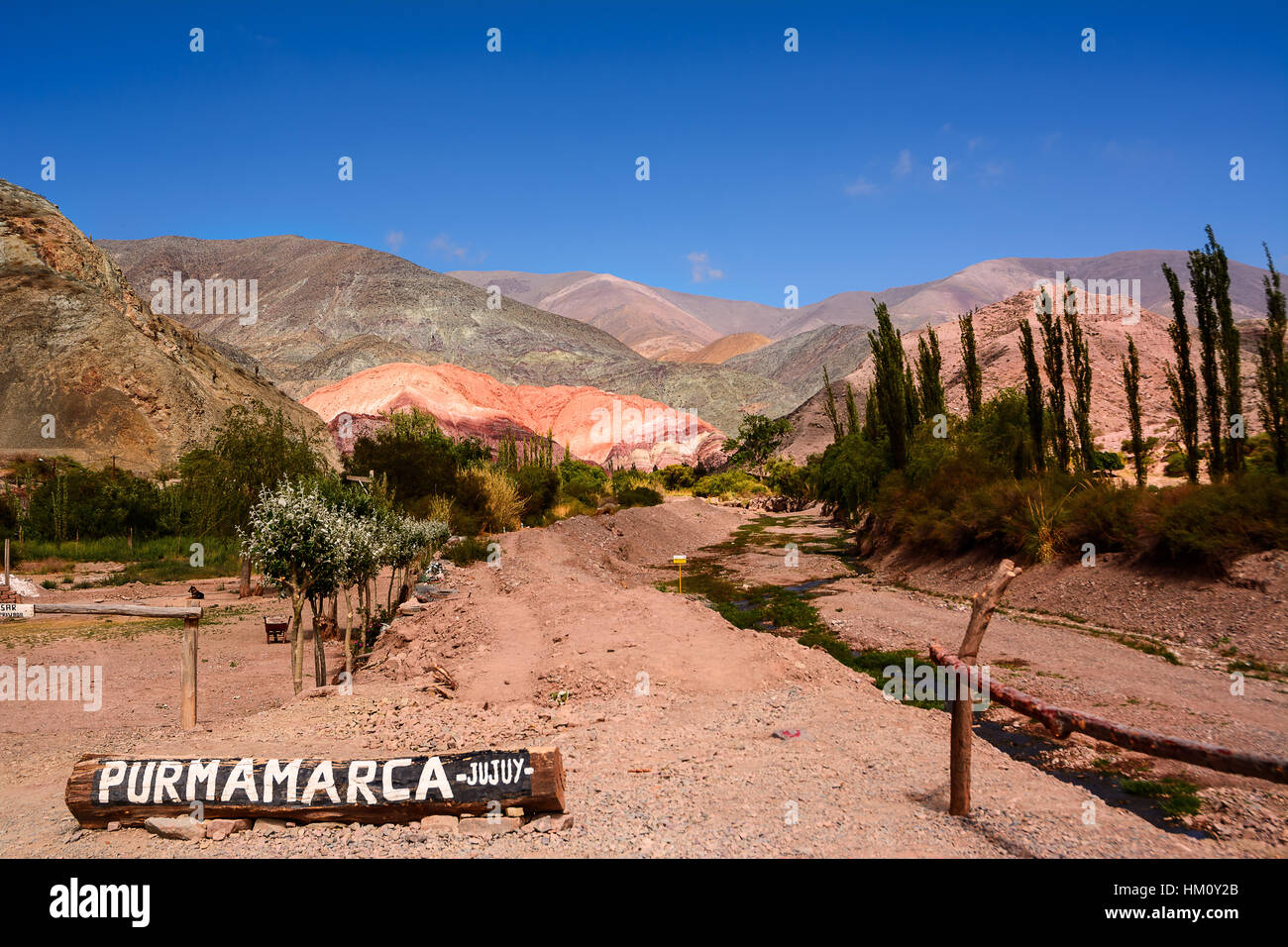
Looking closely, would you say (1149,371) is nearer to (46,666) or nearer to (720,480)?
(720,480)

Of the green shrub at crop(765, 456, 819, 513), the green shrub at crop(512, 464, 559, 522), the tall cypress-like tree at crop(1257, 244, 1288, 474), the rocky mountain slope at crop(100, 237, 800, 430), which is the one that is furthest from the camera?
the rocky mountain slope at crop(100, 237, 800, 430)

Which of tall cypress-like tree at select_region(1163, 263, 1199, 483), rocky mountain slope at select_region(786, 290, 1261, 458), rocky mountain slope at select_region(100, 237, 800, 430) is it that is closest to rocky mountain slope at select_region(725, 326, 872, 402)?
rocky mountain slope at select_region(100, 237, 800, 430)

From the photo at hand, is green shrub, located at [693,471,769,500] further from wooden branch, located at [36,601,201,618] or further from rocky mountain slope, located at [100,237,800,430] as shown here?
wooden branch, located at [36,601,201,618]

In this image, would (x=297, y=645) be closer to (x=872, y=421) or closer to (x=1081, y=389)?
(x=1081, y=389)

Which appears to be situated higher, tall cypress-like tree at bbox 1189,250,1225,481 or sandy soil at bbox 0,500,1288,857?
tall cypress-like tree at bbox 1189,250,1225,481

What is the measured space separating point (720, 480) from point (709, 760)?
5856cm

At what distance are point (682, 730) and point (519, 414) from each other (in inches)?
3911

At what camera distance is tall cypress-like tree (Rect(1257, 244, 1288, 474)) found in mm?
17453

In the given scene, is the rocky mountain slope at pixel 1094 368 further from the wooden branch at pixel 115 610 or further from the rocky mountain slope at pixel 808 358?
the wooden branch at pixel 115 610

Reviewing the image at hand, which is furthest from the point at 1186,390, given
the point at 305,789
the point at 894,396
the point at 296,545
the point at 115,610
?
the point at 115,610

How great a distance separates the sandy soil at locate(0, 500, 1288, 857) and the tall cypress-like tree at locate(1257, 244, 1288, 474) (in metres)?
7.52

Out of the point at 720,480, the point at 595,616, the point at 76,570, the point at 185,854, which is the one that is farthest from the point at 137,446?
the point at 185,854

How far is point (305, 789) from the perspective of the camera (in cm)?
601
